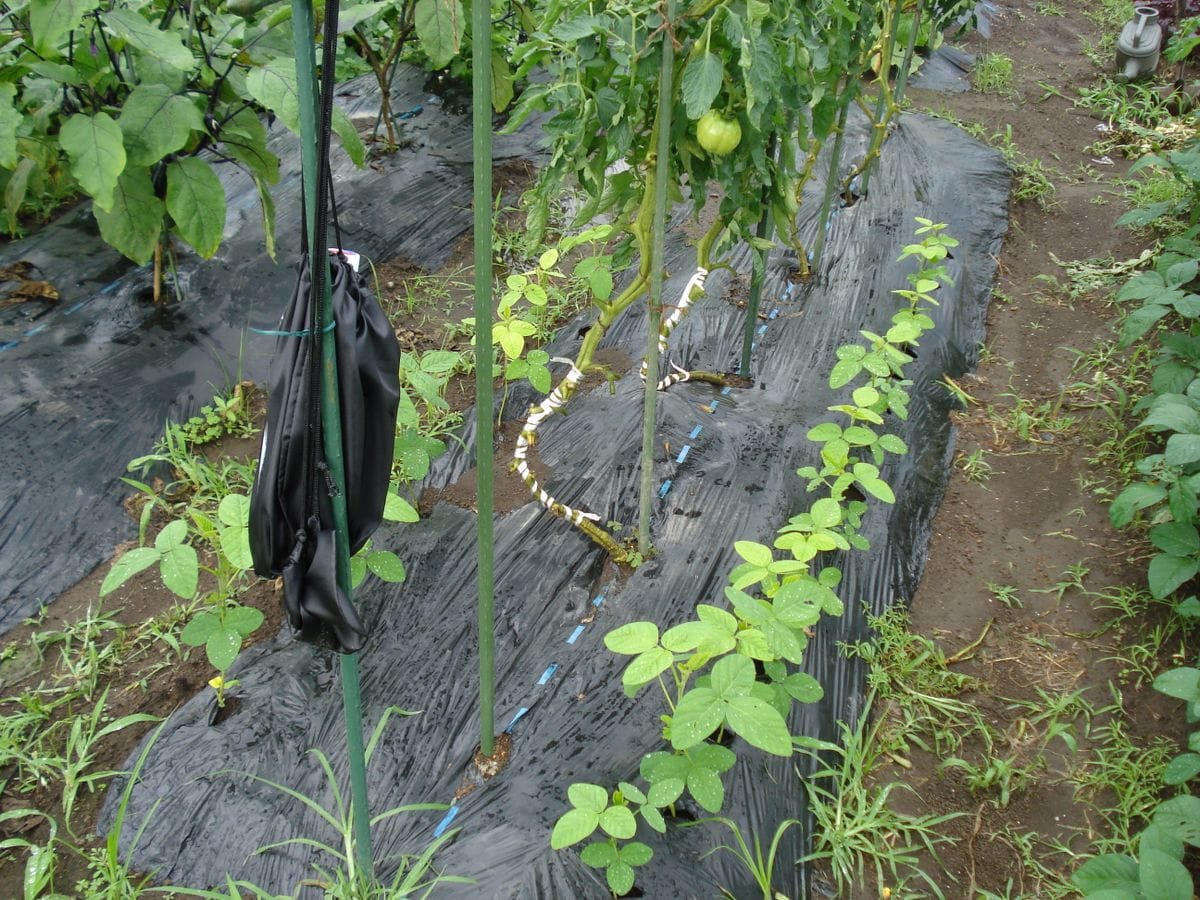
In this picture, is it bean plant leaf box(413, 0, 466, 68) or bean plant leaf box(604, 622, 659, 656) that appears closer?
bean plant leaf box(604, 622, 659, 656)

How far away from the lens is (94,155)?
2240 millimetres

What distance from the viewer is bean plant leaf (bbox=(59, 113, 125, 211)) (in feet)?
7.33

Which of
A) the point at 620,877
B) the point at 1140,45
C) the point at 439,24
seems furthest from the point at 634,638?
the point at 1140,45

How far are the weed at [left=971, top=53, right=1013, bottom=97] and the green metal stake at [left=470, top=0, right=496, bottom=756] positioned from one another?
459cm

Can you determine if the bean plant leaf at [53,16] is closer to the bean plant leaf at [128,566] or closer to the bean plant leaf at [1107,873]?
the bean plant leaf at [128,566]

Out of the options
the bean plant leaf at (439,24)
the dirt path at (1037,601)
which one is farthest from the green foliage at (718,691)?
the bean plant leaf at (439,24)

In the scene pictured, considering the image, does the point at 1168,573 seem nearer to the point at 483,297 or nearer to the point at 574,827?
the point at 574,827

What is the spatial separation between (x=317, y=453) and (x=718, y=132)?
1.10 metres

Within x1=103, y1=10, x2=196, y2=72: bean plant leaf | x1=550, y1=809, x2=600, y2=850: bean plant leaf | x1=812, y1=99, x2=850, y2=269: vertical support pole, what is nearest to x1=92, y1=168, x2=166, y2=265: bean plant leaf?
x1=103, y1=10, x2=196, y2=72: bean plant leaf

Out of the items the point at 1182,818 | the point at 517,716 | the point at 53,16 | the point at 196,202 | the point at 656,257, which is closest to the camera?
the point at 1182,818

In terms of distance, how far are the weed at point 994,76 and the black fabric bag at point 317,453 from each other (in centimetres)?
487

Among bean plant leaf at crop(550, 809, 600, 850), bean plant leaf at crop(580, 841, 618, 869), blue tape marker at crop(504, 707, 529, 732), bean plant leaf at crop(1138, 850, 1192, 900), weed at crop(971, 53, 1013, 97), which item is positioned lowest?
blue tape marker at crop(504, 707, 529, 732)

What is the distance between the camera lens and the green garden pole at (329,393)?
1099mm

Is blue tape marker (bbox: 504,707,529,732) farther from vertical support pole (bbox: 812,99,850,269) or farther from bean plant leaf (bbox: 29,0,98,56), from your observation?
vertical support pole (bbox: 812,99,850,269)
